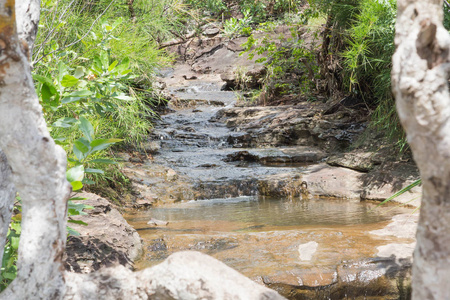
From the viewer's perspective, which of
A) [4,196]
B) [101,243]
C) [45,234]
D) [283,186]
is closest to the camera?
[45,234]

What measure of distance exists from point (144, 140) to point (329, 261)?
16.9 feet

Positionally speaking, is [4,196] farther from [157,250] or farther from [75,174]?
[157,250]

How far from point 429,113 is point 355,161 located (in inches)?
211

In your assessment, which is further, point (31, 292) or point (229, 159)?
point (229, 159)

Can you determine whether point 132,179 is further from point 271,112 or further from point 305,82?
point 305,82

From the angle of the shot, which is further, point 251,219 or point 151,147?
point 151,147

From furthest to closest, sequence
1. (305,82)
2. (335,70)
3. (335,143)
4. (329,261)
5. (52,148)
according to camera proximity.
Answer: (305,82)
(335,70)
(335,143)
(329,261)
(52,148)

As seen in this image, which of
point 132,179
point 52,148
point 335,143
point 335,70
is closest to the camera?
point 52,148

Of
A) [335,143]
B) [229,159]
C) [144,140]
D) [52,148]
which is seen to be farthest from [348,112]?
[52,148]

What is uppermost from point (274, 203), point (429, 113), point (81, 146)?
point (429, 113)

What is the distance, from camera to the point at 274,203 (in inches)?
222

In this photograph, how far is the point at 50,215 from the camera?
Answer: 1.31 m

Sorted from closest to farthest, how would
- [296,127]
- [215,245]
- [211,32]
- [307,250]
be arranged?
1. [307,250]
2. [215,245]
3. [296,127]
4. [211,32]

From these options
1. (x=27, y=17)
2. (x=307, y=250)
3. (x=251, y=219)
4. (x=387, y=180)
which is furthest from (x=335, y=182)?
(x=27, y=17)
